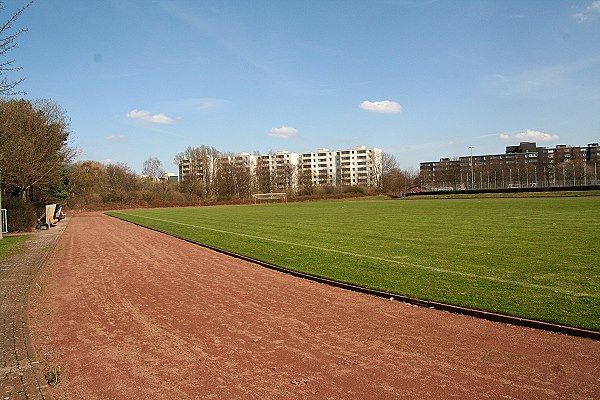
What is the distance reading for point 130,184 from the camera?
108375 millimetres

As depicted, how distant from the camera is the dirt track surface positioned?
536cm

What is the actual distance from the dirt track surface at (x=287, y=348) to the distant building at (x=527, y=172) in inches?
3256

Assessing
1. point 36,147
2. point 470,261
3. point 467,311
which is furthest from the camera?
point 36,147

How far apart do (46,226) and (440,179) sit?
103 meters

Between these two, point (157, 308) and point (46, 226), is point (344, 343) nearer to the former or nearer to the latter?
point (157, 308)

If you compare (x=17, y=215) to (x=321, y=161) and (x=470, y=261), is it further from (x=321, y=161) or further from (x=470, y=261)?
(x=321, y=161)

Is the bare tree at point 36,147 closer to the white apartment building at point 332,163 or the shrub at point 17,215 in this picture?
the shrub at point 17,215

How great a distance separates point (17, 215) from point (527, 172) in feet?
339

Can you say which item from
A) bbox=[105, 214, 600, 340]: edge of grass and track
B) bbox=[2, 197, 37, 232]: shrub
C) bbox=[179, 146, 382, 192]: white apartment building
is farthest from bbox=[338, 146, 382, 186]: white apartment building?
bbox=[105, 214, 600, 340]: edge of grass and track

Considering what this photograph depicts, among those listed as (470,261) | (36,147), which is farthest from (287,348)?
(36,147)

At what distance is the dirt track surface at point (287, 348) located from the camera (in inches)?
211

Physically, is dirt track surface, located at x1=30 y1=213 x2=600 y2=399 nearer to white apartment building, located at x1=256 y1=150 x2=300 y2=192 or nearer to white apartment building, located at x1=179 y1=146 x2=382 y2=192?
white apartment building, located at x1=256 y1=150 x2=300 y2=192

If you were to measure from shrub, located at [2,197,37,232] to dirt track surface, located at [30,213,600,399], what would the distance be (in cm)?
2860

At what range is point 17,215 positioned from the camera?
36094 mm
